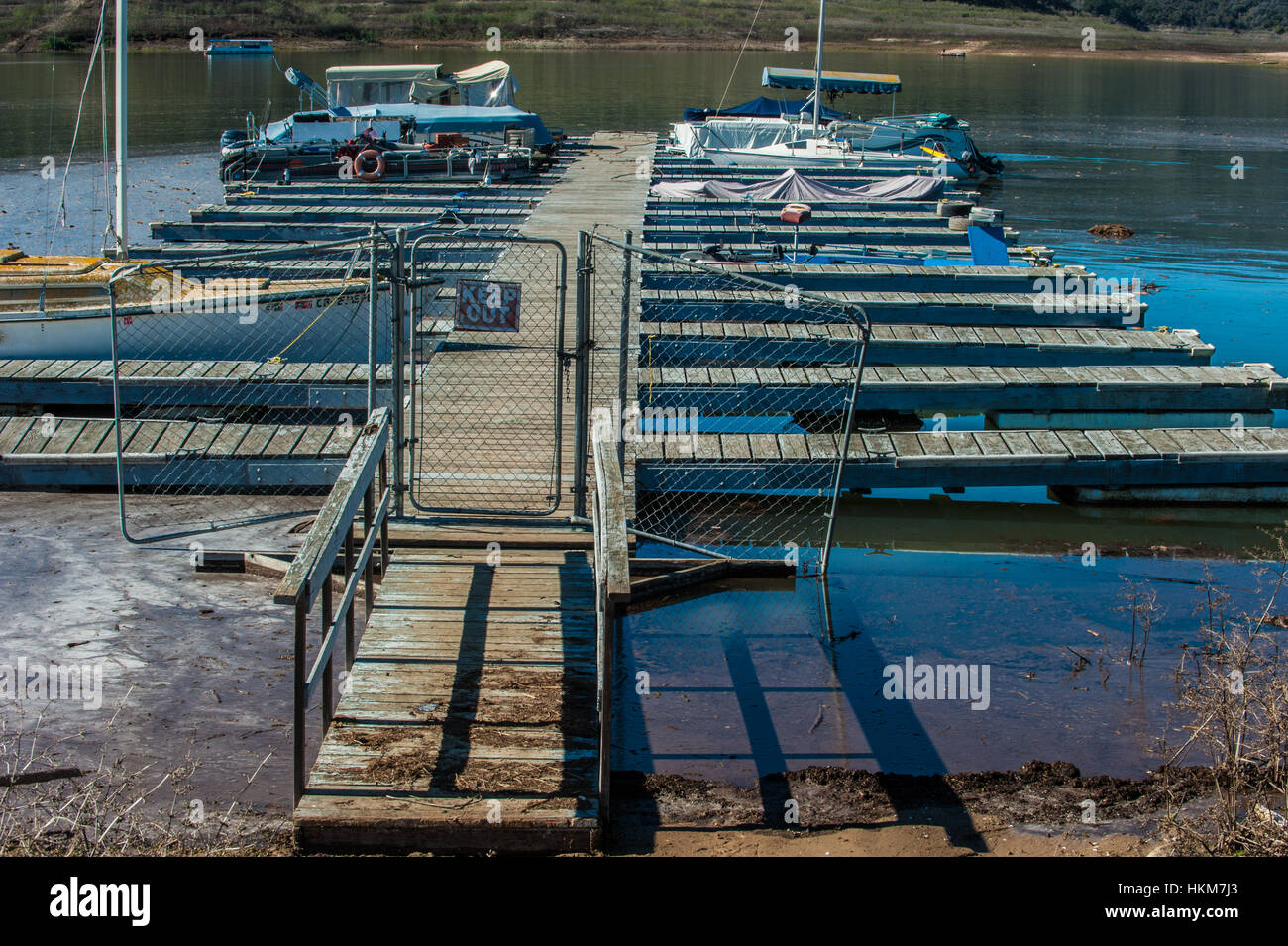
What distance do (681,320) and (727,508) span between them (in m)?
4.63

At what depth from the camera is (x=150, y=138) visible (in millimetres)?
40750

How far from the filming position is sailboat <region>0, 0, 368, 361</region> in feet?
44.2

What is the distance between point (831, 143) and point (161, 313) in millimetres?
22164

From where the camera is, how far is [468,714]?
6.28 meters

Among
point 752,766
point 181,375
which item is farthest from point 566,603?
point 181,375

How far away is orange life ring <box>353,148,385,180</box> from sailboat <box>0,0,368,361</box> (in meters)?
13.4

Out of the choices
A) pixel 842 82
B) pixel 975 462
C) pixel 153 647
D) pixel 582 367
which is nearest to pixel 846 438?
pixel 582 367

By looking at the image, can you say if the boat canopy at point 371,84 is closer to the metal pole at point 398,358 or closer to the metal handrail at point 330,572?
the metal pole at point 398,358

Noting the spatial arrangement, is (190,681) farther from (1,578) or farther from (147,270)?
(147,270)

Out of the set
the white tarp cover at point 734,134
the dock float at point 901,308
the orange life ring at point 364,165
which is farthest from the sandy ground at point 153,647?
the white tarp cover at point 734,134

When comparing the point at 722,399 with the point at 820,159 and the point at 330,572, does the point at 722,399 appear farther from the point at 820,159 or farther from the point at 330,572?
the point at 820,159

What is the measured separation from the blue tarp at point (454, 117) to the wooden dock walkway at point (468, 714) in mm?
27121

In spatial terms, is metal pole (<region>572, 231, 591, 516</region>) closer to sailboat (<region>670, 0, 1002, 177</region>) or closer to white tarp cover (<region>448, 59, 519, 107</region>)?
sailboat (<region>670, 0, 1002, 177</region>)

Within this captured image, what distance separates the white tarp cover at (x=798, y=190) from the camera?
2461 cm
